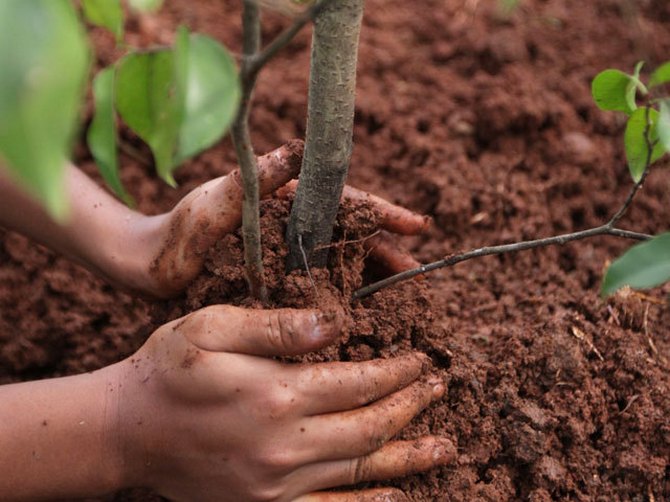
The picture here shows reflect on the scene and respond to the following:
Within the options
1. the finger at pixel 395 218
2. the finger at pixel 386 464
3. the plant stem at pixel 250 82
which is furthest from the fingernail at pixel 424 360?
the plant stem at pixel 250 82

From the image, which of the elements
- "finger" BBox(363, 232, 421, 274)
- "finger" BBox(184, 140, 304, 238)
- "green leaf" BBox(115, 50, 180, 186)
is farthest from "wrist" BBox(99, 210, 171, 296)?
"green leaf" BBox(115, 50, 180, 186)

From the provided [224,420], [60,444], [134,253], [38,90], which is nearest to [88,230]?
[134,253]

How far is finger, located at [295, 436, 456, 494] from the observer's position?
1.08 meters

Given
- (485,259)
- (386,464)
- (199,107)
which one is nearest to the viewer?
(199,107)

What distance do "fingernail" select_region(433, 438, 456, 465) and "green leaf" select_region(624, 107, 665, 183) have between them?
473mm

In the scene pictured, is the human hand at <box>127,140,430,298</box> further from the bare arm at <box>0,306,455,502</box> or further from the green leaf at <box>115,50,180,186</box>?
the green leaf at <box>115,50,180,186</box>

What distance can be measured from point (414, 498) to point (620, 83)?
0.66 metres

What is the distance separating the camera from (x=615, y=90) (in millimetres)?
998

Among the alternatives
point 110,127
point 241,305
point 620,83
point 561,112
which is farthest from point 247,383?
point 561,112

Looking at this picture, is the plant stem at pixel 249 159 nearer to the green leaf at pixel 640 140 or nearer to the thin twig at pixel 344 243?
the thin twig at pixel 344 243

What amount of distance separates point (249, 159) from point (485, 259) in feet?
3.02

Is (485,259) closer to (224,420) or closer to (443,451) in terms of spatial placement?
(443,451)

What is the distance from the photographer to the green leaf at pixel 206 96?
54cm

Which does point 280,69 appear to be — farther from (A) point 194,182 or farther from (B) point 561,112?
(B) point 561,112
